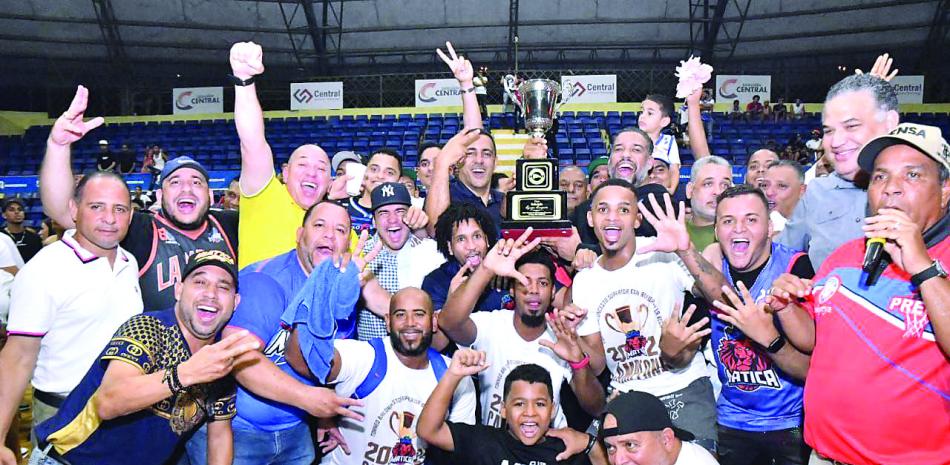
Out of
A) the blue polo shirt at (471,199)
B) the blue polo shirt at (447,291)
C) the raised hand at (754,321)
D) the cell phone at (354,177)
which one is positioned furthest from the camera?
the cell phone at (354,177)

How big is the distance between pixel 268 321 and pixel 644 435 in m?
1.69

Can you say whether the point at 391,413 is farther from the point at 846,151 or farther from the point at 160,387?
the point at 846,151

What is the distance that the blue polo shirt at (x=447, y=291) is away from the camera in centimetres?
402

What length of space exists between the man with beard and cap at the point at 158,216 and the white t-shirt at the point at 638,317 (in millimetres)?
1928

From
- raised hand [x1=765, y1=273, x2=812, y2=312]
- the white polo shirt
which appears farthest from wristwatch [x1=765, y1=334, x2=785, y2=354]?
the white polo shirt

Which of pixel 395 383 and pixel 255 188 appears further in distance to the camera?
pixel 255 188

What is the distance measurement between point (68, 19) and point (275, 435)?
19088mm

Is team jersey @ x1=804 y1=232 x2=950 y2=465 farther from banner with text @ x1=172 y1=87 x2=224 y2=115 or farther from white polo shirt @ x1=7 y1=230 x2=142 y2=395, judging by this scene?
banner with text @ x1=172 y1=87 x2=224 y2=115

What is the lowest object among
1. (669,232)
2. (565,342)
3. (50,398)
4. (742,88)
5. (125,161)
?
(50,398)

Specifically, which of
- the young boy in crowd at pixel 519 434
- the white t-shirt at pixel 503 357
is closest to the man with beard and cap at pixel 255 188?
the white t-shirt at pixel 503 357

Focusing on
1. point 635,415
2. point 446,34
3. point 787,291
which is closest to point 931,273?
point 787,291

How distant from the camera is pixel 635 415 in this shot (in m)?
3.34

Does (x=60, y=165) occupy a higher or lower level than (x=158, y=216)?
higher

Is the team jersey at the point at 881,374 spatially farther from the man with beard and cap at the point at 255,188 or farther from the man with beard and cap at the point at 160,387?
the man with beard and cap at the point at 255,188
